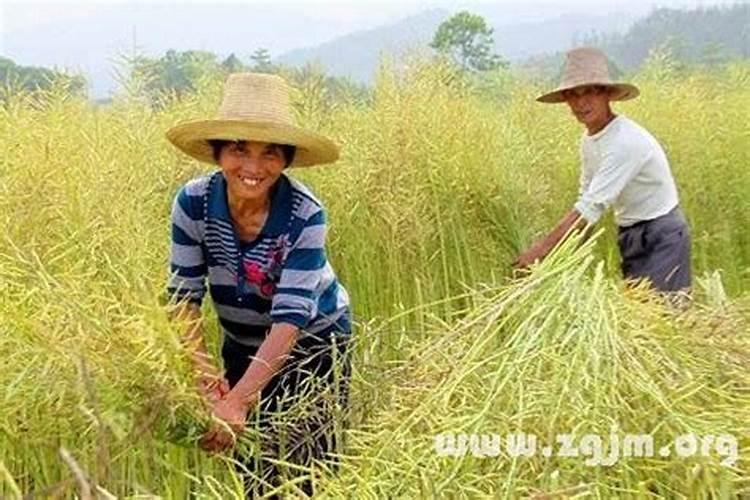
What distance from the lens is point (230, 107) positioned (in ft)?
7.80

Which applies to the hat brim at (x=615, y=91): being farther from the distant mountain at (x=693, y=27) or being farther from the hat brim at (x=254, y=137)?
the distant mountain at (x=693, y=27)

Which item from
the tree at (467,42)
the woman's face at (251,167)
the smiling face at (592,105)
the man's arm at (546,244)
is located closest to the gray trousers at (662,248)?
the man's arm at (546,244)

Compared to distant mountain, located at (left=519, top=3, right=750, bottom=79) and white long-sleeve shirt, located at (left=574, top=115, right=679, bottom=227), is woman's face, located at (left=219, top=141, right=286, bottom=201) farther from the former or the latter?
distant mountain, located at (left=519, top=3, right=750, bottom=79)

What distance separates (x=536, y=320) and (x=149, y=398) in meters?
0.58

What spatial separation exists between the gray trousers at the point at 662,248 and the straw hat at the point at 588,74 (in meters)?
0.41

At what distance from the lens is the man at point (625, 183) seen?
130 inches

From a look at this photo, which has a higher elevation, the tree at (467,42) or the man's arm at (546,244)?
the tree at (467,42)

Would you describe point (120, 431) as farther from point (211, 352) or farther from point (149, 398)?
point (211, 352)

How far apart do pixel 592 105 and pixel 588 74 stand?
0.34 feet

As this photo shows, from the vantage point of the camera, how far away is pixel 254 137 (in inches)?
88.7

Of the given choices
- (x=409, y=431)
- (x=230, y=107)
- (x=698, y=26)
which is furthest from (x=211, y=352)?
(x=698, y=26)

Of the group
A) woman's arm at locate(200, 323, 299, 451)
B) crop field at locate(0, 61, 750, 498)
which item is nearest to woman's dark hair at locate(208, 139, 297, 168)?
crop field at locate(0, 61, 750, 498)

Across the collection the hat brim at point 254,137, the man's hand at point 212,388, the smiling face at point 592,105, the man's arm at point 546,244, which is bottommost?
the man's arm at point 546,244

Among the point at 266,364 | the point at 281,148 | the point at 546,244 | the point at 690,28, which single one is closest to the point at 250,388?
the point at 266,364
